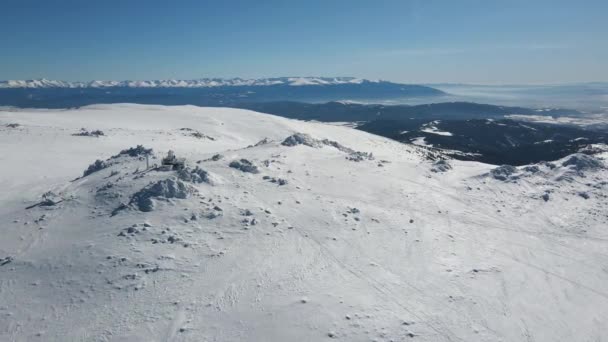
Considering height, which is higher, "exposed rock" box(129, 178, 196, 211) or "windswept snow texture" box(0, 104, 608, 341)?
"exposed rock" box(129, 178, 196, 211)

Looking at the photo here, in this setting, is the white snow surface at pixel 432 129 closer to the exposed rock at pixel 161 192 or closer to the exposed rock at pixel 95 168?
the exposed rock at pixel 95 168

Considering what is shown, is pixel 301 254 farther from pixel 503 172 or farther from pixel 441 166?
pixel 503 172

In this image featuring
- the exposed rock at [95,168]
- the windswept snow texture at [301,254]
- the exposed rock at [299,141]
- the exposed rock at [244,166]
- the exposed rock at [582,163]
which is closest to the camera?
the windswept snow texture at [301,254]

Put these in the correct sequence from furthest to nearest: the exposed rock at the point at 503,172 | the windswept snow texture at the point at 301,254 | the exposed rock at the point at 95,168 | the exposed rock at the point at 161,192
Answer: the exposed rock at the point at 503,172 < the exposed rock at the point at 95,168 < the exposed rock at the point at 161,192 < the windswept snow texture at the point at 301,254

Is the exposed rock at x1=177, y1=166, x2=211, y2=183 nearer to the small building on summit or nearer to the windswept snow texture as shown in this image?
the windswept snow texture

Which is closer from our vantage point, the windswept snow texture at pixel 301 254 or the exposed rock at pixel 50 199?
the windswept snow texture at pixel 301 254

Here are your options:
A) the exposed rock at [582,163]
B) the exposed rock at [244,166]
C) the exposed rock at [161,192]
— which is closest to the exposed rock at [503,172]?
the exposed rock at [582,163]

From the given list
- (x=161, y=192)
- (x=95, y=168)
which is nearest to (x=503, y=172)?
(x=161, y=192)

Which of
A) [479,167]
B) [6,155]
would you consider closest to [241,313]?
[479,167]

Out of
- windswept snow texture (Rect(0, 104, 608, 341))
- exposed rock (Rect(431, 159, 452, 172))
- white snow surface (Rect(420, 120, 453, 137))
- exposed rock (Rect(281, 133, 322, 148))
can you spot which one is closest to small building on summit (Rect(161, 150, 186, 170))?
windswept snow texture (Rect(0, 104, 608, 341))

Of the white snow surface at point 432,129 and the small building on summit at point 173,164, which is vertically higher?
the small building on summit at point 173,164
